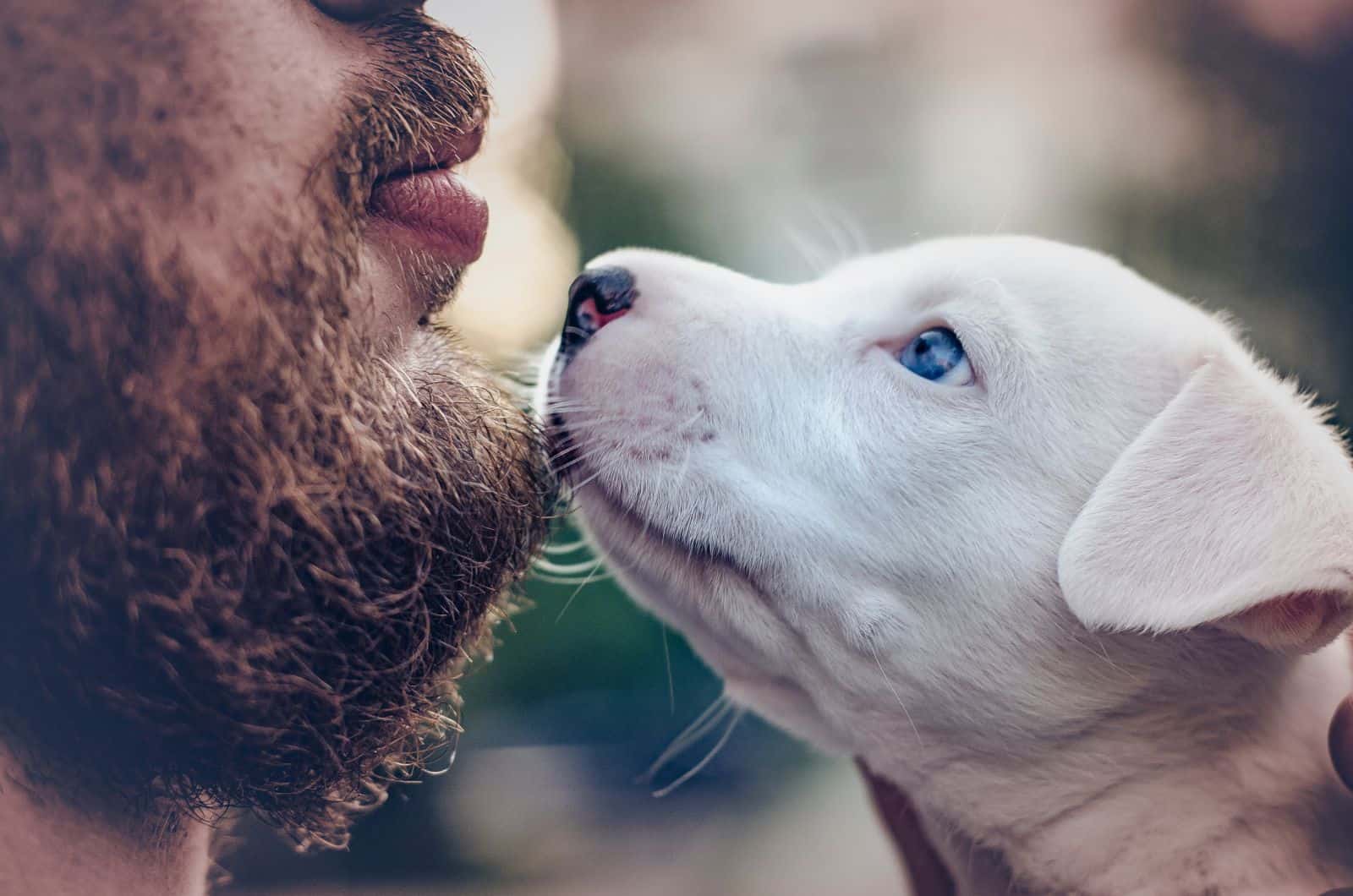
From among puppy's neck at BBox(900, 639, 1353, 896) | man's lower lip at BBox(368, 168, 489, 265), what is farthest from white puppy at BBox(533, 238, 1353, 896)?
man's lower lip at BBox(368, 168, 489, 265)

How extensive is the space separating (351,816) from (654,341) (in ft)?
1.73

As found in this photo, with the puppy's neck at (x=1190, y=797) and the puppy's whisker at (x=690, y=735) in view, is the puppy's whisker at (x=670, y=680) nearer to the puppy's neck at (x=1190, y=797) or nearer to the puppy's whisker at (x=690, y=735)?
the puppy's whisker at (x=690, y=735)

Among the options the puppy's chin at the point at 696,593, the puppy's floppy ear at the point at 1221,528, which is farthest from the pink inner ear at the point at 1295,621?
the puppy's chin at the point at 696,593

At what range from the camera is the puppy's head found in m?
0.90

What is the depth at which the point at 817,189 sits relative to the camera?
122 cm

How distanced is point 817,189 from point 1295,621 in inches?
28.4

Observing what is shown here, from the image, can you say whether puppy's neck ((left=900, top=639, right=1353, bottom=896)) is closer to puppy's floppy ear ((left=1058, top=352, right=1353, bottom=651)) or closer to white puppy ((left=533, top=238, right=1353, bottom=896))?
white puppy ((left=533, top=238, right=1353, bottom=896))

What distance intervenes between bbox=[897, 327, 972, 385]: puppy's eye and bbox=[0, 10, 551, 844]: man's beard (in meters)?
0.43

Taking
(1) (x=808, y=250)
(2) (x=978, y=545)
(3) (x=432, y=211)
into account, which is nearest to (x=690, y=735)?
(2) (x=978, y=545)

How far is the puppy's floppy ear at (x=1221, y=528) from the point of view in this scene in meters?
0.76

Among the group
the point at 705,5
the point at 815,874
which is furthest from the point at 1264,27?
the point at 815,874

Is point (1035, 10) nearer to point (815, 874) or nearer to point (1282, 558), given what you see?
point (1282, 558)

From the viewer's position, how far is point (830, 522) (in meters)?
0.91

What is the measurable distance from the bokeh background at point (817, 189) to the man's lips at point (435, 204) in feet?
0.43
